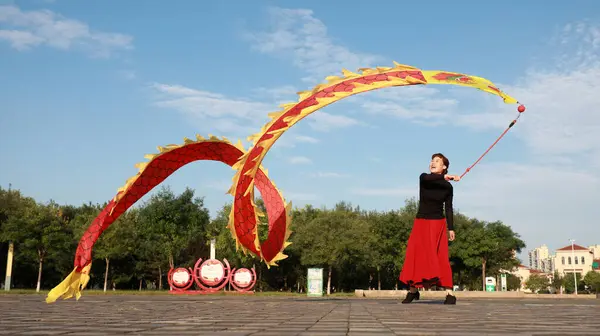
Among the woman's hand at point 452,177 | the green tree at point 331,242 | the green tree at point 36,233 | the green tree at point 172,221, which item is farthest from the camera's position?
the green tree at point 172,221

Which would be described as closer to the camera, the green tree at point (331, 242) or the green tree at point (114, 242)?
the green tree at point (114, 242)

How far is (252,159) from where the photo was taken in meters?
13.6

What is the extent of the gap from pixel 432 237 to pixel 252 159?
4.50 metres

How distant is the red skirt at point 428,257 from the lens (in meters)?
12.4

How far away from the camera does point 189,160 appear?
52.7 ft

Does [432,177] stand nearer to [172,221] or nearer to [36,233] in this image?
[36,233]

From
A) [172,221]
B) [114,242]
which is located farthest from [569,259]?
[114,242]

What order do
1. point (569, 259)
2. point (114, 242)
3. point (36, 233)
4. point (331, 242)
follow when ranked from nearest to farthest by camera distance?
point (36, 233)
point (114, 242)
point (331, 242)
point (569, 259)

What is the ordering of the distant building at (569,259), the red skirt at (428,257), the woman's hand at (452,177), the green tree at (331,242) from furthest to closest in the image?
1. the distant building at (569,259)
2. the green tree at (331,242)
3. the red skirt at (428,257)
4. the woman's hand at (452,177)

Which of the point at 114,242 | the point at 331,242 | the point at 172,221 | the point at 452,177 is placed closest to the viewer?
the point at 452,177

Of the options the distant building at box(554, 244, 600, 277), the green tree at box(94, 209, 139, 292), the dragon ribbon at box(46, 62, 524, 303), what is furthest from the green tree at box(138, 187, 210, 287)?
the distant building at box(554, 244, 600, 277)

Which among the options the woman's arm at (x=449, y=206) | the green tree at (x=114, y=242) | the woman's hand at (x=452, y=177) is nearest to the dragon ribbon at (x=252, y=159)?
the woman's hand at (x=452, y=177)

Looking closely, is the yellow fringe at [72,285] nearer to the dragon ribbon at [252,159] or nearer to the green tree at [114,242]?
the dragon ribbon at [252,159]

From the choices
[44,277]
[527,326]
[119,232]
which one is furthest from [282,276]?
[527,326]
